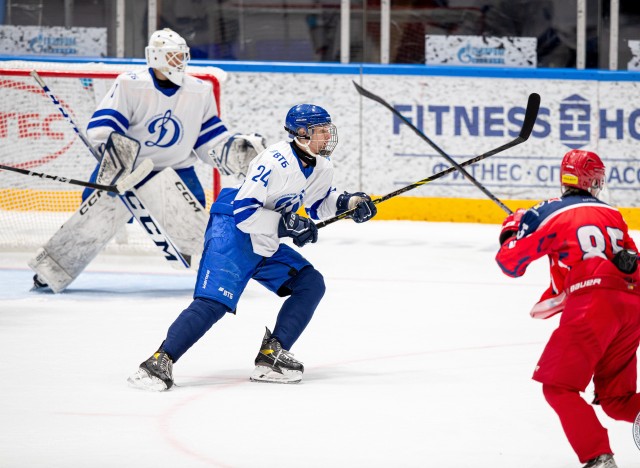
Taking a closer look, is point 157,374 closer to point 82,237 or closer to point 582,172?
point 582,172

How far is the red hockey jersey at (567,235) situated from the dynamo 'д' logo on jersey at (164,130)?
9.78ft

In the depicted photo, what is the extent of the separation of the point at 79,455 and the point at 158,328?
1889mm

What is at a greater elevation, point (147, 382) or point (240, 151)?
point (240, 151)

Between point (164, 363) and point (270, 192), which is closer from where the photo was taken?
point (164, 363)

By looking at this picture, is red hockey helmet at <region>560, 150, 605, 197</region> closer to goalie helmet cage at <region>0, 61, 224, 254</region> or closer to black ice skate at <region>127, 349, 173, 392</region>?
black ice skate at <region>127, 349, 173, 392</region>

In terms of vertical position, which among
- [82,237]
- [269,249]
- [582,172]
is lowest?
[82,237]

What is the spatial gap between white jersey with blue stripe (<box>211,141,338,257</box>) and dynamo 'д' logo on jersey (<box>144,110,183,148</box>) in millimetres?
1716

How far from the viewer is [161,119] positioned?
590 centimetres

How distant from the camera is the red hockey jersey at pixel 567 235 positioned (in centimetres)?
305

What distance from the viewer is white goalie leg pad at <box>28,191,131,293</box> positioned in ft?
19.5

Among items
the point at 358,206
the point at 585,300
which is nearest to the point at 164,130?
the point at 358,206

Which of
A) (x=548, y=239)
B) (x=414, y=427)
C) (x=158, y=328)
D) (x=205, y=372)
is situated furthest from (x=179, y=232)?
(x=548, y=239)

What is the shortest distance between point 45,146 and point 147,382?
4011 mm

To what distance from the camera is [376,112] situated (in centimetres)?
839
